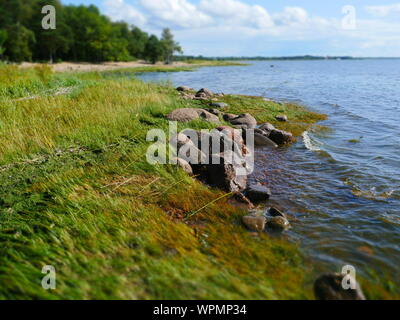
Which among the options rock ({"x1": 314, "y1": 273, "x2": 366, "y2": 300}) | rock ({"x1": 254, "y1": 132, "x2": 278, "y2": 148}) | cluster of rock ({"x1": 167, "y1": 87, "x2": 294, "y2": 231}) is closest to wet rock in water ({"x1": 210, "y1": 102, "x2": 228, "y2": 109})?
rock ({"x1": 254, "y1": 132, "x2": 278, "y2": 148})

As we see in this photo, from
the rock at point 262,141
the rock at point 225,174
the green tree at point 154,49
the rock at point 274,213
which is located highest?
the green tree at point 154,49

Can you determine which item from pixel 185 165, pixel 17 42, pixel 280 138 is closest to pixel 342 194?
pixel 185 165

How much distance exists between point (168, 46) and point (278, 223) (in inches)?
4069

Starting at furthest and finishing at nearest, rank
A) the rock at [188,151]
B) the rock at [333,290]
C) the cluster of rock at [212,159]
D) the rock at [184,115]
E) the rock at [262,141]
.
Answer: the rock at [262,141]
the rock at [184,115]
the rock at [188,151]
the cluster of rock at [212,159]
the rock at [333,290]

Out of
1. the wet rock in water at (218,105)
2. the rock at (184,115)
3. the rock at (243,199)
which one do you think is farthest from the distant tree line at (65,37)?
the rock at (243,199)

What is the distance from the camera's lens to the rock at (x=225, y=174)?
6.75m

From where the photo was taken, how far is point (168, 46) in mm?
99188

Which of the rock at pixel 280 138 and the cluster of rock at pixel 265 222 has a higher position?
the rock at pixel 280 138

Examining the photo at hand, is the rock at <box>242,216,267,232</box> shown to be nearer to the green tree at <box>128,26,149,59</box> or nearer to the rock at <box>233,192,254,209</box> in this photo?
the rock at <box>233,192,254,209</box>

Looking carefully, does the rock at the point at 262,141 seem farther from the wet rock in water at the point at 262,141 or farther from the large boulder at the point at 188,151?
the large boulder at the point at 188,151

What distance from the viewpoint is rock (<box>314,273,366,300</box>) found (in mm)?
3654

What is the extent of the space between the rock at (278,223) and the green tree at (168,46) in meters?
102

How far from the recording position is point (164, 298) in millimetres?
3270

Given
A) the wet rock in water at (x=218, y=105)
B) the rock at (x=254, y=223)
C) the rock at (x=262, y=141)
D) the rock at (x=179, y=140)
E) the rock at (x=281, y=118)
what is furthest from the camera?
the wet rock in water at (x=218, y=105)
